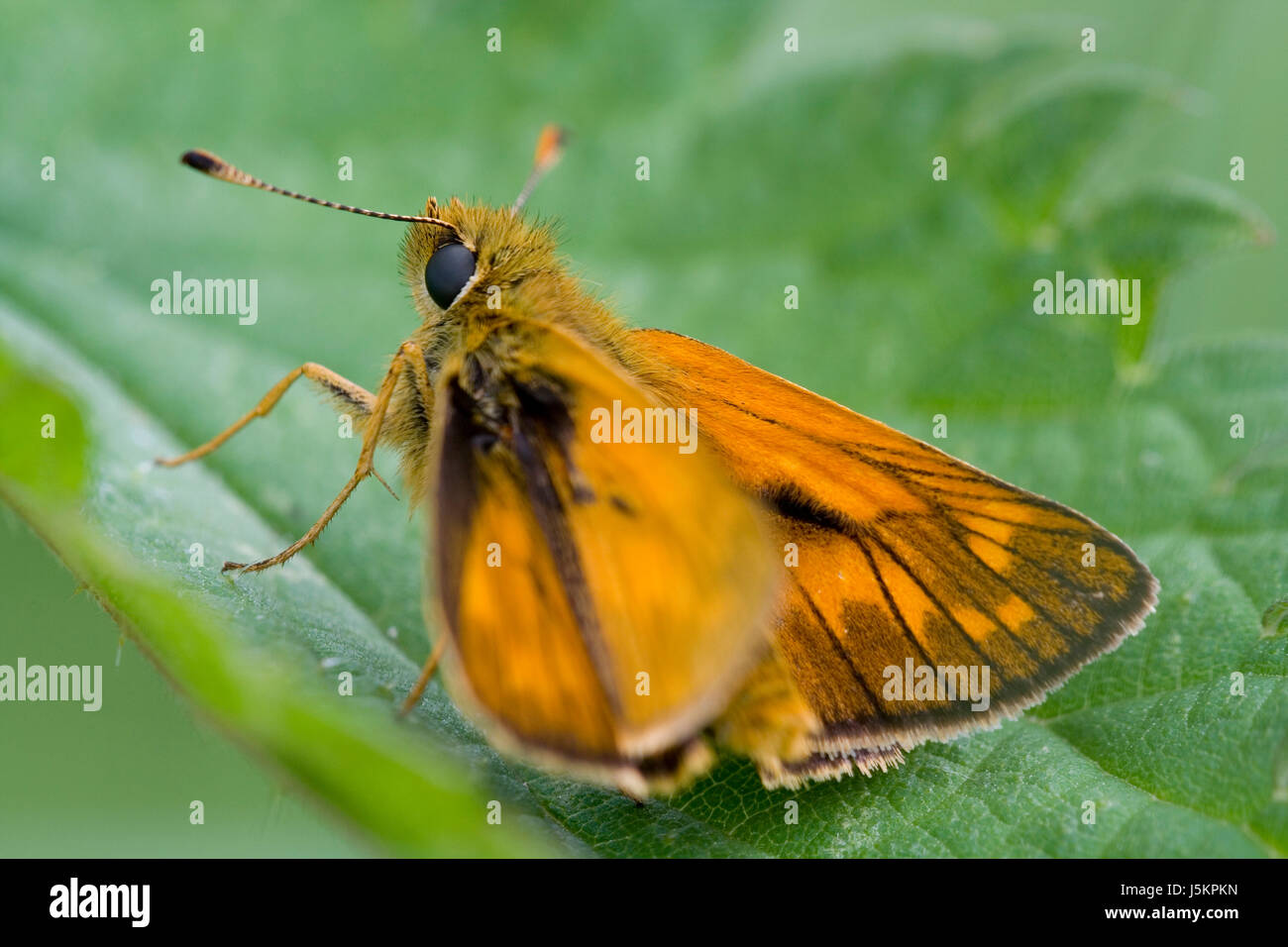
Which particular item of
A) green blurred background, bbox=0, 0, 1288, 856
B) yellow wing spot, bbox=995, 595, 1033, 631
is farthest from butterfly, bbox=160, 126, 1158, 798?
green blurred background, bbox=0, 0, 1288, 856

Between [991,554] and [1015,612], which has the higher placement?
[991,554]

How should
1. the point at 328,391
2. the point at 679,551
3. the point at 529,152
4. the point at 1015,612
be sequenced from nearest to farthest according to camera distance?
the point at 679,551 < the point at 1015,612 < the point at 328,391 < the point at 529,152

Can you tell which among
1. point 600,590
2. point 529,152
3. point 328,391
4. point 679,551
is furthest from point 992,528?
point 529,152

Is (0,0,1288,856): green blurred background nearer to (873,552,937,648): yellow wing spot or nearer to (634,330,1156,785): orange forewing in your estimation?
(634,330,1156,785): orange forewing

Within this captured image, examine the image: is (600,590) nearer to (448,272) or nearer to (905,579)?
(905,579)

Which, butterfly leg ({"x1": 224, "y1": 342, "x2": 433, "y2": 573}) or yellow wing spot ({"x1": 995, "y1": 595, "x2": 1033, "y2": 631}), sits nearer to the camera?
yellow wing spot ({"x1": 995, "y1": 595, "x2": 1033, "y2": 631})

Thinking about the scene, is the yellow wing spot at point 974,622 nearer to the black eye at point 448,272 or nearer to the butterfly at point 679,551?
the butterfly at point 679,551
